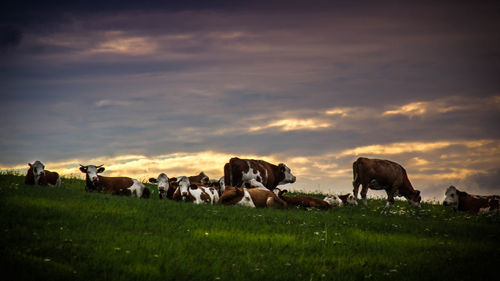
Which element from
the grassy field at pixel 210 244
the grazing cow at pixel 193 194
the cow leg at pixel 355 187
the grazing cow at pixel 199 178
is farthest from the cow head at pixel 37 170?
the cow leg at pixel 355 187

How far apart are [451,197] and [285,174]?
1206cm

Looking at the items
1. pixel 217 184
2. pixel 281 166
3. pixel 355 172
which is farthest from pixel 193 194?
pixel 355 172

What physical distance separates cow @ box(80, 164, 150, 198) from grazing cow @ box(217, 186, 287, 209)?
5.80 m

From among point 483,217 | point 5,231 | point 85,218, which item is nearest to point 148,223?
point 85,218

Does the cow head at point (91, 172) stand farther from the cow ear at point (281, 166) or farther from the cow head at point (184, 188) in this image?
the cow ear at point (281, 166)

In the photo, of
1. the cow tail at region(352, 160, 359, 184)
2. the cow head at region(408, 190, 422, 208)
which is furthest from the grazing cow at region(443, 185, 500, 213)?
the cow tail at region(352, 160, 359, 184)

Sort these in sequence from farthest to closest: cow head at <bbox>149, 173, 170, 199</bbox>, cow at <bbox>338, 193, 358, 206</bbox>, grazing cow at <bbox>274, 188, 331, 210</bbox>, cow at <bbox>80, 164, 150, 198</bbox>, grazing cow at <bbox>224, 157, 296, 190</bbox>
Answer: grazing cow at <bbox>224, 157, 296, 190</bbox> → cow at <bbox>338, 193, 358, 206</bbox> → cow head at <bbox>149, 173, 170, 199</bbox> → cow at <bbox>80, 164, 150, 198</bbox> → grazing cow at <bbox>274, 188, 331, 210</bbox>

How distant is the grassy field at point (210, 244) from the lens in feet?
45.0

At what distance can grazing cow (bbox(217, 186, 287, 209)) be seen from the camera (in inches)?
1074

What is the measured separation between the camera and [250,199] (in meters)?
27.4

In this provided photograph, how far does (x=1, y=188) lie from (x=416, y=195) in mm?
25913

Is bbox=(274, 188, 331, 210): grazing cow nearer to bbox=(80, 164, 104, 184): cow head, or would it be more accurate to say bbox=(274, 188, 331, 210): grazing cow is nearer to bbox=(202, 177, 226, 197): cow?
bbox=(202, 177, 226, 197): cow

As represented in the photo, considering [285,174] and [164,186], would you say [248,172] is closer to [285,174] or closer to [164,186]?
[285,174]

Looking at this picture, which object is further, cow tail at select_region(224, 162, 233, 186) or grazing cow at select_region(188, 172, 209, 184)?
grazing cow at select_region(188, 172, 209, 184)
